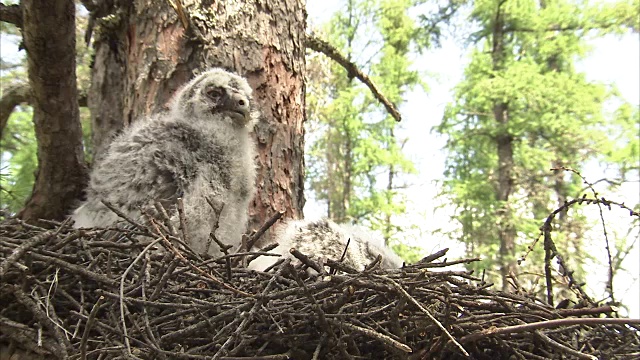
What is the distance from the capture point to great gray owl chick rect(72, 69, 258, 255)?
9.03 feet

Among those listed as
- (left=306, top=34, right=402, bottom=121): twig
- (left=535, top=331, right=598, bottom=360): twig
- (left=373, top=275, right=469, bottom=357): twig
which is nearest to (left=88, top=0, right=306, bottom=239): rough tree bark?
(left=306, top=34, right=402, bottom=121): twig

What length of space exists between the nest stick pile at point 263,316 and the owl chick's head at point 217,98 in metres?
1.36

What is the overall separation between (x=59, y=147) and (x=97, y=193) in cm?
41

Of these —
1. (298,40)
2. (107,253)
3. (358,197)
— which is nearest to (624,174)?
(358,197)

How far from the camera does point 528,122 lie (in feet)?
37.7

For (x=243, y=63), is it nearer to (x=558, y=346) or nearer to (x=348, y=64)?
(x=348, y=64)

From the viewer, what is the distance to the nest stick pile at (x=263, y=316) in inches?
62.4

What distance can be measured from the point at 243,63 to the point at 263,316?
2093mm

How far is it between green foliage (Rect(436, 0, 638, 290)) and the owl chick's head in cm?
820

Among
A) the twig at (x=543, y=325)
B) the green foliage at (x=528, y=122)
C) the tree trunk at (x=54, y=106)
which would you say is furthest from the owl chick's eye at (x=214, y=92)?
the green foliage at (x=528, y=122)

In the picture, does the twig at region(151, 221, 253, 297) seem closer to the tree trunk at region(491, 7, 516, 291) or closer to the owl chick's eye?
the owl chick's eye

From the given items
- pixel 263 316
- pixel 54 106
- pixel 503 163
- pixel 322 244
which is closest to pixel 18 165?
pixel 54 106

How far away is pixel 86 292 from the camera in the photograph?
6.05ft

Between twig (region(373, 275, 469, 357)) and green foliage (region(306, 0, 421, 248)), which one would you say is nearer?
twig (region(373, 275, 469, 357))
